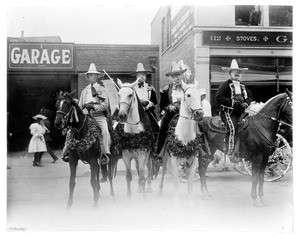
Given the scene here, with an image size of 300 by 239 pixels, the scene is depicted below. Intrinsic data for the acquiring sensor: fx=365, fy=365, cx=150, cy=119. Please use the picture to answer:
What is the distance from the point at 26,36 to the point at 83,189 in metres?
3.68

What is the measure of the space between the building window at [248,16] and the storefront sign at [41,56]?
5238 millimetres

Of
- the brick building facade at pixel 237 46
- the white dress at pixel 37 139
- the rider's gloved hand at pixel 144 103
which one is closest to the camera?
the rider's gloved hand at pixel 144 103

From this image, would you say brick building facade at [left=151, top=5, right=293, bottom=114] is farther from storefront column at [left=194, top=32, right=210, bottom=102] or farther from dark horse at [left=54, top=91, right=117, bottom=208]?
dark horse at [left=54, top=91, right=117, bottom=208]

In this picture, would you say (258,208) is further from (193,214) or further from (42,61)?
(42,61)

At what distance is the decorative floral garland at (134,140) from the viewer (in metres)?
7.34

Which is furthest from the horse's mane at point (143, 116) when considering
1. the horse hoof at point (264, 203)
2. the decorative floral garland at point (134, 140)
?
the horse hoof at point (264, 203)

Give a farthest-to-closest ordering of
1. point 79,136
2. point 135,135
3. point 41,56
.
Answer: point 41,56 → point 135,135 → point 79,136

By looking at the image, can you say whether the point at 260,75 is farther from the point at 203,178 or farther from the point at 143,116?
the point at 143,116

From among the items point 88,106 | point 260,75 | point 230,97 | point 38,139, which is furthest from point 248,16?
point 38,139

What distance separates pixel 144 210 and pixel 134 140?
4.58 feet

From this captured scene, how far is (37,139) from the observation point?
38.4 ft

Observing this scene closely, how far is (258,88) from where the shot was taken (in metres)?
11.5

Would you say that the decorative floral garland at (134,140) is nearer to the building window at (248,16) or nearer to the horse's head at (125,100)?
the horse's head at (125,100)

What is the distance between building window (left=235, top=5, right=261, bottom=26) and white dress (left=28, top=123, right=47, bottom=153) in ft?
23.0
